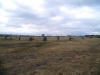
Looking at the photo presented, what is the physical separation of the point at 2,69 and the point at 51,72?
4.32 metres

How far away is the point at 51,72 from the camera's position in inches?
468

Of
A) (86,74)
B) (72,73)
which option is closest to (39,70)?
(72,73)

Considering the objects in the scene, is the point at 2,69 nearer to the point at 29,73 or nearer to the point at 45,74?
the point at 29,73

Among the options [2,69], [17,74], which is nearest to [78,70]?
[17,74]

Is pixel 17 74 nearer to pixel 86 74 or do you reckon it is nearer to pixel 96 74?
pixel 86 74

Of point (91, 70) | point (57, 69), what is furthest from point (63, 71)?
point (91, 70)

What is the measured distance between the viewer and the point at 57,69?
1274cm

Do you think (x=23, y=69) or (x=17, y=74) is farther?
(x=23, y=69)

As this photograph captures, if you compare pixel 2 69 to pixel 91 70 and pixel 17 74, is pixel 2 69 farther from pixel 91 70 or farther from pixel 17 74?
pixel 91 70

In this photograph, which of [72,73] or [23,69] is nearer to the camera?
[72,73]

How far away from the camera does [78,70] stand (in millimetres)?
12625

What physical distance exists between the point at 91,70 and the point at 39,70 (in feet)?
14.8

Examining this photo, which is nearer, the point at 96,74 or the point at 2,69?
the point at 96,74

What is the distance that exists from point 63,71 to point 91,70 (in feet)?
8.28
